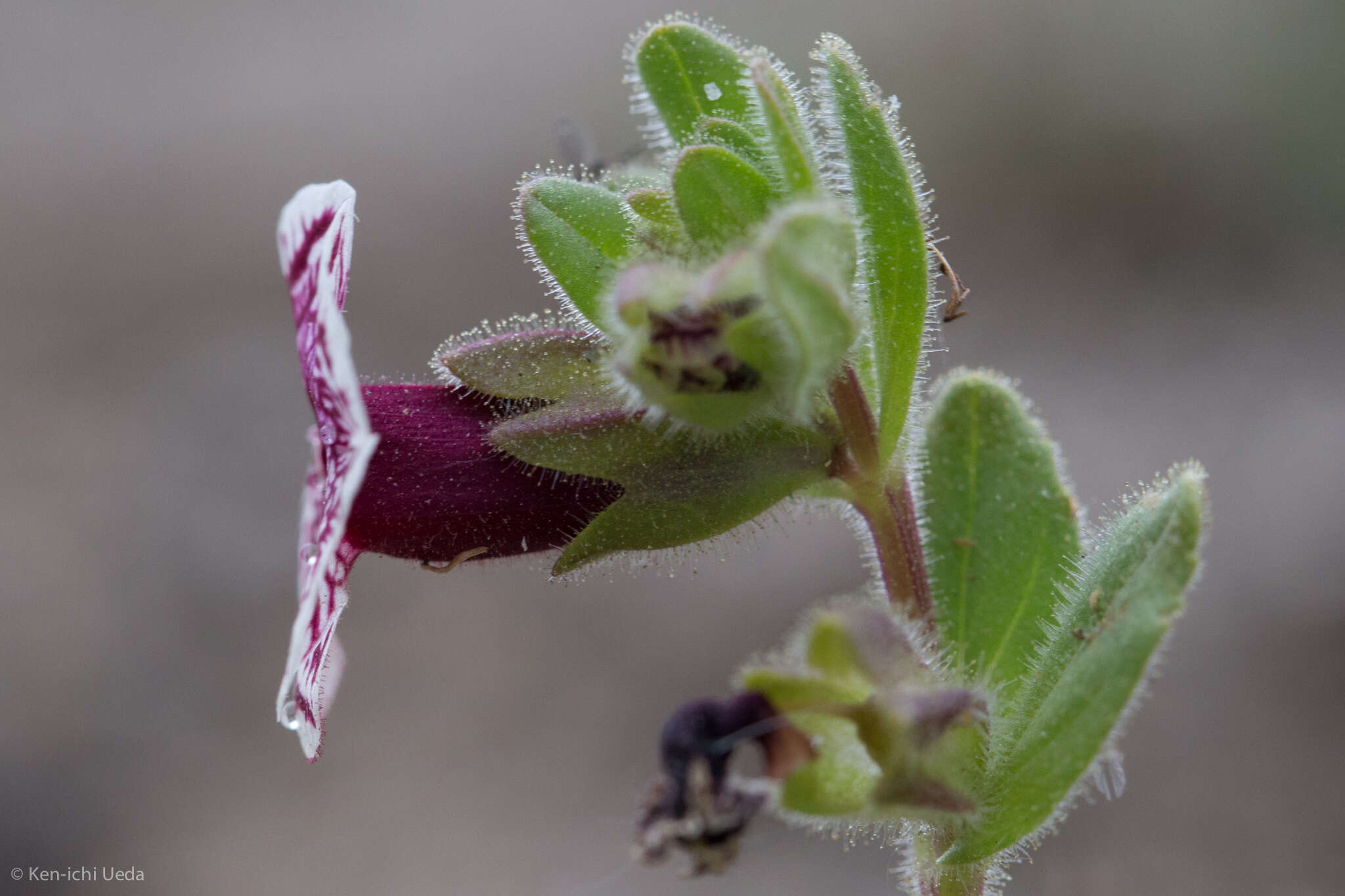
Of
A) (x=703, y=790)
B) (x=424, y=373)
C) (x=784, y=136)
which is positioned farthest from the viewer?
(x=424, y=373)

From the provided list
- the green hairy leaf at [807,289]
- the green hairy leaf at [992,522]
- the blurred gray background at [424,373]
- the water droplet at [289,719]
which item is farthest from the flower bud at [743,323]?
the blurred gray background at [424,373]

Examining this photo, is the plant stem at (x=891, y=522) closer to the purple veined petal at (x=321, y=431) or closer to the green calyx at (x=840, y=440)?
the green calyx at (x=840, y=440)

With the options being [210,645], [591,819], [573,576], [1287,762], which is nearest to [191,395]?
[210,645]

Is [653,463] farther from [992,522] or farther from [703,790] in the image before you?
[992,522]

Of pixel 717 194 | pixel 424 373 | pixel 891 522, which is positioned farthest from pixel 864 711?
pixel 424 373

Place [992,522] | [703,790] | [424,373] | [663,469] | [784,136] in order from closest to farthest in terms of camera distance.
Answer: [703,790] < [784,136] < [663,469] < [992,522] < [424,373]

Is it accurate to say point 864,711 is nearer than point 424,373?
Yes

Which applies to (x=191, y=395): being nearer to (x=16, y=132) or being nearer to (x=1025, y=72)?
(x=16, y=132)
